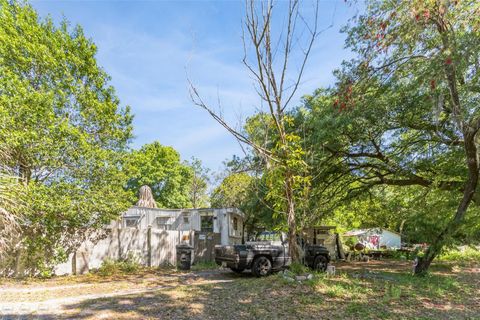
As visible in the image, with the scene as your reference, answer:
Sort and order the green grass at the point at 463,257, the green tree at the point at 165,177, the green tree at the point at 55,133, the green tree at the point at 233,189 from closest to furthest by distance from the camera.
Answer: the green tree at the point at 55,133 → the green grass at the point at 463,257 → the green tree at the point at 233,189 → the green tree at the point at 165,177

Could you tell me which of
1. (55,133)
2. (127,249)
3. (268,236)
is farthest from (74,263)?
(268,236)

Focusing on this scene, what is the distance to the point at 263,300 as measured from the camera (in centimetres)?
659

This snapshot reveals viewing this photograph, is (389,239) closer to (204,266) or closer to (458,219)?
(204,266)

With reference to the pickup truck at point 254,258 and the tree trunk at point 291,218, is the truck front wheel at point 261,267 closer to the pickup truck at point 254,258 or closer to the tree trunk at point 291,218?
the pickup truck at point 254,258

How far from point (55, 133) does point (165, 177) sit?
27.9 m

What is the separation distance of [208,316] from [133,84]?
32.1 ft

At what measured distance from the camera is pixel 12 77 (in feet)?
32.4

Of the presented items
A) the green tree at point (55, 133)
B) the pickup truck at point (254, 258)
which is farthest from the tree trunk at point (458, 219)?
the green tree at point (55, 133)

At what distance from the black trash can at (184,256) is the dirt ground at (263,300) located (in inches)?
181

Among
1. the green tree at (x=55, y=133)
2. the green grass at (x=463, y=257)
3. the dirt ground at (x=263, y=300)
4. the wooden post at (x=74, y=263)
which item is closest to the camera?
the dirt ground at (x=263, y=300)

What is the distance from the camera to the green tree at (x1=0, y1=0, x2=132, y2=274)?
998cm

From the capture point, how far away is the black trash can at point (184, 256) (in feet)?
45.5

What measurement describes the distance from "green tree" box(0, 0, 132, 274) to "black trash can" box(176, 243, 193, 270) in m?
3.07

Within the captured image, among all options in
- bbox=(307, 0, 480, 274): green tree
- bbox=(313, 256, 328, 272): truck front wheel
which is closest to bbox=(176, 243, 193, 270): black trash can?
bbox=(313, 256, 328, 272): truck front wheel
